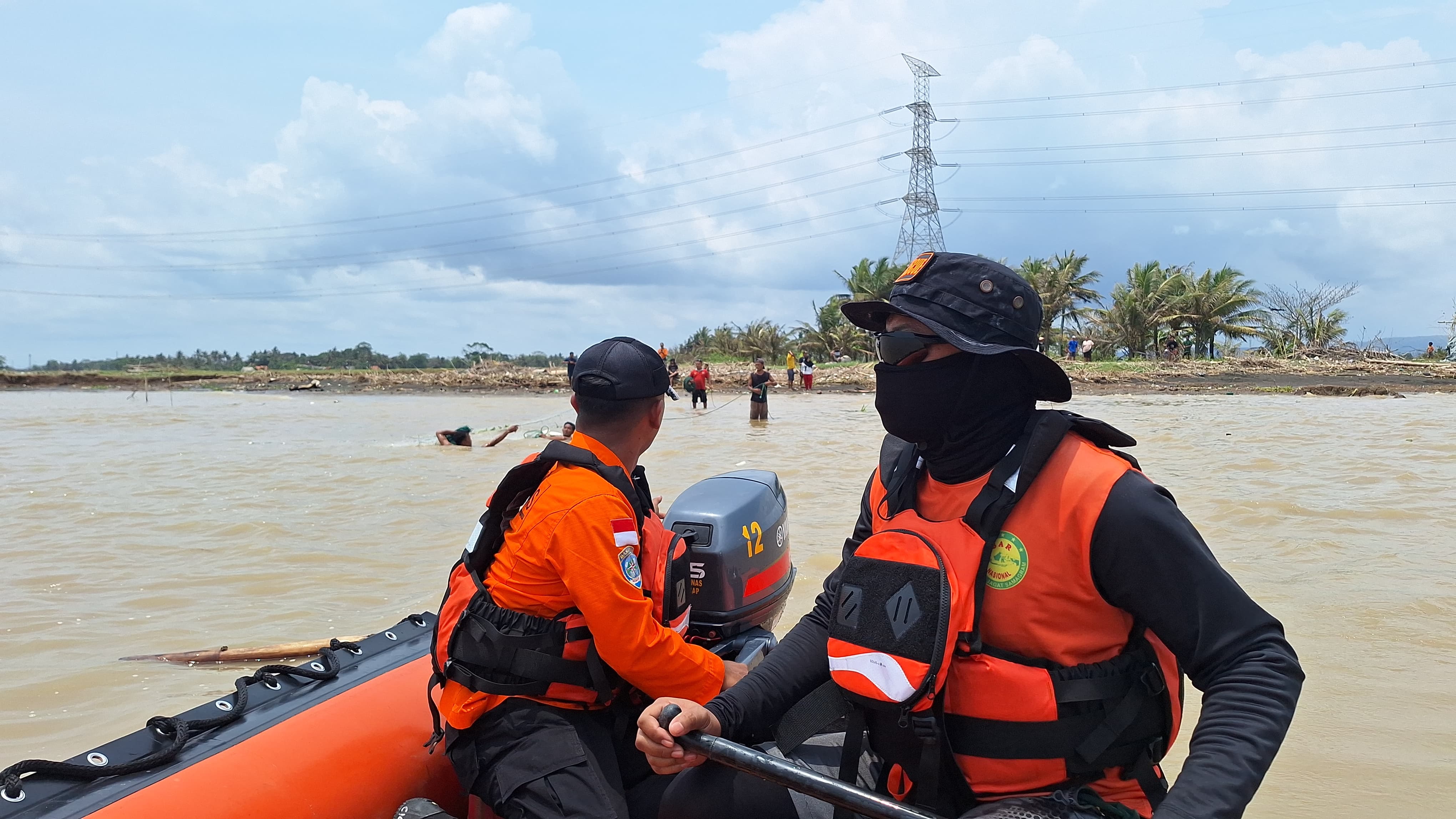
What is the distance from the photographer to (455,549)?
707cm

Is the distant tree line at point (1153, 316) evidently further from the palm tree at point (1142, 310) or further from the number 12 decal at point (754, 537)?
the number 12 decal at point (754, 537)

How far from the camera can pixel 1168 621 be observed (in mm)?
1377

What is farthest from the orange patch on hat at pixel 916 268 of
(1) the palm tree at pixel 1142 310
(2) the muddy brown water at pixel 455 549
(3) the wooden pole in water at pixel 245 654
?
(1) the palm tree at pixel 1142 310

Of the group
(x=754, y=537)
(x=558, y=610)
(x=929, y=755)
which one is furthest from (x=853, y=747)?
(x=754, y=537)

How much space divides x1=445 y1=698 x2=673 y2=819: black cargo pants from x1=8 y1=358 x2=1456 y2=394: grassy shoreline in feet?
52.8

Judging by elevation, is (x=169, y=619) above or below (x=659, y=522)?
below

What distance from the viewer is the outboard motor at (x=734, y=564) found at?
2762mm

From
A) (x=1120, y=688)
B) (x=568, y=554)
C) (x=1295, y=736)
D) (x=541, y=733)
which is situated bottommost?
(x=1295, y=736)

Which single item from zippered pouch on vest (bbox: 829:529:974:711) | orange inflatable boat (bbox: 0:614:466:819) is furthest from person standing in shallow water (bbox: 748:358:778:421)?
zippered pouch on vest (bbox: 829:529:974:711)

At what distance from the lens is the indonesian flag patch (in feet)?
6.64

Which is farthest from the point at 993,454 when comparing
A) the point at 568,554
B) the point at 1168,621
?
the point at 568,554

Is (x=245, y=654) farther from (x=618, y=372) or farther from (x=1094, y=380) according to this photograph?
(x=1094, y=380)

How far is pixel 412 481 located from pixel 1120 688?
9.80 meters

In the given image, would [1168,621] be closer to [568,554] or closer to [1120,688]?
[1120,688]
